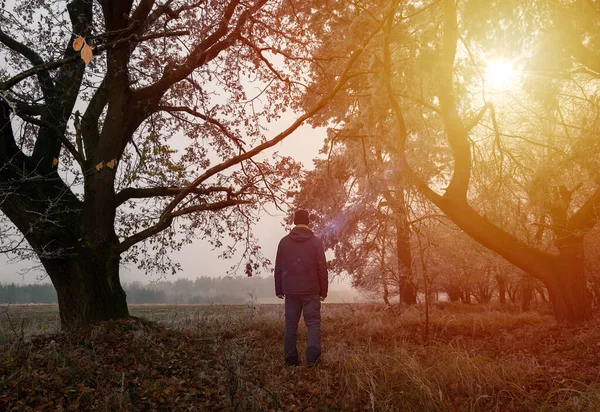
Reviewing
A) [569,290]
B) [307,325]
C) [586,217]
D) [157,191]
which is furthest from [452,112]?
[157,191]

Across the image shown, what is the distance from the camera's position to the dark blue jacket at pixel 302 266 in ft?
23.2

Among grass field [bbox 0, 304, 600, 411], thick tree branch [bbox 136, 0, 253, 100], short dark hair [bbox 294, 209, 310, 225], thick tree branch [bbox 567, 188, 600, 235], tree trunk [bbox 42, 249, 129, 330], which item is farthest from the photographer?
thick tree branch [bbox 567, 188, 600, 235]

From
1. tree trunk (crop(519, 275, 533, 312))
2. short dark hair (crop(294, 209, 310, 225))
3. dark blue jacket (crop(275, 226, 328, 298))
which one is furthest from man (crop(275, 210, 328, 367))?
tree trunk (crop(519, 275, 533, 312))

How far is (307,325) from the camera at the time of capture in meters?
6.97

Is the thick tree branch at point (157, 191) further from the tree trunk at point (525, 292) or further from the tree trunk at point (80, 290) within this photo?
the tree trunk at point (525, 292)

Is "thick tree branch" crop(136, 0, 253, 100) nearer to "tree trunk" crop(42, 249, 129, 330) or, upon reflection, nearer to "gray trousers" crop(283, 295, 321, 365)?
"tree trunk" crop(42, 249, 129, 330)

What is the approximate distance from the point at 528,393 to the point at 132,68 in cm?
1041

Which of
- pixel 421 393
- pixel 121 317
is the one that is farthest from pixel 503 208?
pixel 121 317

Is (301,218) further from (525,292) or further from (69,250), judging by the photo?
(525,292)

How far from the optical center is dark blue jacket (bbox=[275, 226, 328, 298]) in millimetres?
7062

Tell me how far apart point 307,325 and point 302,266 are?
3.12 feet

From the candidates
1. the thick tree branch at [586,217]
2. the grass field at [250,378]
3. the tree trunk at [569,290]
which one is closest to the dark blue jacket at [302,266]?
the grass field at [250,378]

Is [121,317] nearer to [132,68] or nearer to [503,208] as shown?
[132,68]

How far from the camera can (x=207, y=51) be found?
9.69 m
